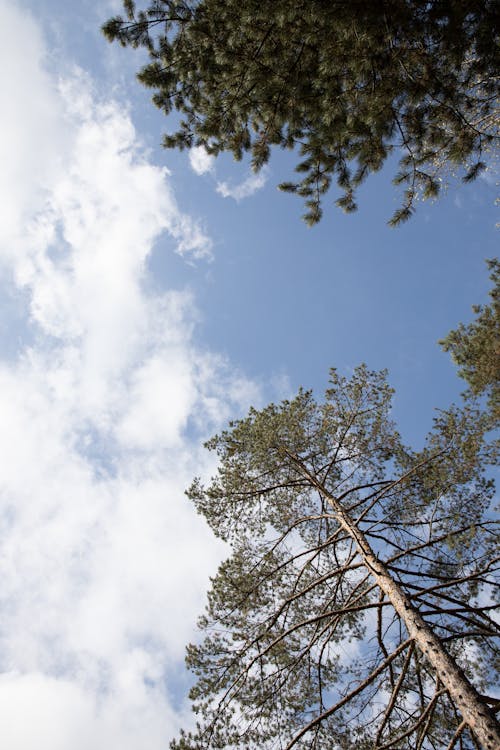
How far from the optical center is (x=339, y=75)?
5.64 meters

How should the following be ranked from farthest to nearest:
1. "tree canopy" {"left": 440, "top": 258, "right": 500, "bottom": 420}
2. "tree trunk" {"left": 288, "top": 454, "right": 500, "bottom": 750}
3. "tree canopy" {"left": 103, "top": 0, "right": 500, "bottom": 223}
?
"tree canopy" {"left": 440, "top": 258, "right": 500, "bottom": 420}, "tree canopy" {"left": 103, "top": 0, "right": 500, "bottom": 223}, "tree trunk" {"left": 288, "top": 454, "right": 500, "bottom": 750}

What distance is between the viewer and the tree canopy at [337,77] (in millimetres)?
5070

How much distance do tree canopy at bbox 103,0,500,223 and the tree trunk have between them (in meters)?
5.11

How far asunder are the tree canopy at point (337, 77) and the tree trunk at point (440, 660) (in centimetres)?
511

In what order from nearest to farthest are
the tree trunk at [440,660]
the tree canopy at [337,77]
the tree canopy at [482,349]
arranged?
the tree trunk at [440,660]
the tree canopy at [337,77]
the tree canopy at [482,349]

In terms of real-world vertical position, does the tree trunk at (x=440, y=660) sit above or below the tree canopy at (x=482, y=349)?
below

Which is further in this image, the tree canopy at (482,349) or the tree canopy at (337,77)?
the tree canopy at (482,349)

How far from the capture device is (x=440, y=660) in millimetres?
4199

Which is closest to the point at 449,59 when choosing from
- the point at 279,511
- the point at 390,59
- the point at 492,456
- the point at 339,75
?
the point at 390,59

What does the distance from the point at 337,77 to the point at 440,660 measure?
7261 mm

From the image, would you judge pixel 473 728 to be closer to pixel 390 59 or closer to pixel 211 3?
pixel 390 59

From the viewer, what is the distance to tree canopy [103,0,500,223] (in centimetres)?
507

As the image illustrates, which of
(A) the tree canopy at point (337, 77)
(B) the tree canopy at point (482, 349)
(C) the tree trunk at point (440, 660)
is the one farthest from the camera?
(B) the tree canopy at point (482, 349)

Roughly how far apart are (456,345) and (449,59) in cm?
809
